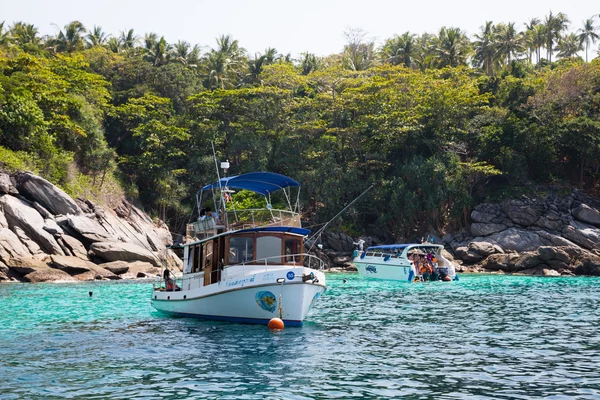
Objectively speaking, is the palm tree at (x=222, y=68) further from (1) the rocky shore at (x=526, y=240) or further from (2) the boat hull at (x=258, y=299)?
(2) the boat hull at (x=258, y=299)

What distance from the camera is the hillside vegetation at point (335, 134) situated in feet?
191

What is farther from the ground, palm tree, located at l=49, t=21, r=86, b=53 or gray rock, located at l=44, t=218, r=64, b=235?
palm tree, located at l=49, t=21, r=86, b=53

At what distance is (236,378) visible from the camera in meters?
12.5

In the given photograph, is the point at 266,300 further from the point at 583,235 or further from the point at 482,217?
the point at 482,217

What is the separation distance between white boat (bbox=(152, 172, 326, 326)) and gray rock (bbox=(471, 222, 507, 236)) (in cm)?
3656

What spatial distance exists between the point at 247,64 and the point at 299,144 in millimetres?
23235

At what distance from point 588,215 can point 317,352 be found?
1865 inches

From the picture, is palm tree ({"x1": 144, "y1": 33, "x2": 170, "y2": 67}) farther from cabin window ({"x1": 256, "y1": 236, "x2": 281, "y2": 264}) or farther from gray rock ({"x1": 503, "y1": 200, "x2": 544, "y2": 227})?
cabin window ({"x1": 256, "y1": 236, "x2": 281, "y2": 264})

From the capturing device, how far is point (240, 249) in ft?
70.9

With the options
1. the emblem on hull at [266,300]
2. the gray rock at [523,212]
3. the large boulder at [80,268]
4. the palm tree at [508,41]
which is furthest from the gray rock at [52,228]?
the palm tree at [508,41]

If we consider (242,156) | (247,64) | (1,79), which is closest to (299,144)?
(242,156)

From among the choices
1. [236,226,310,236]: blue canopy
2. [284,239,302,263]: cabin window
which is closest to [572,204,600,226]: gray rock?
[284,239,302,263]: cabin window

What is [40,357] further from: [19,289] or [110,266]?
[110,266]

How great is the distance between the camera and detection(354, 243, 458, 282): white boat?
4384 cm
